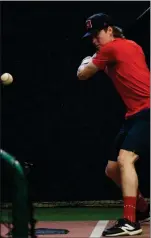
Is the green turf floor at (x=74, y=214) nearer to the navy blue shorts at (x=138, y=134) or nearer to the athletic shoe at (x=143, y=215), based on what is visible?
the athletic shoe at (x=143, y=215)

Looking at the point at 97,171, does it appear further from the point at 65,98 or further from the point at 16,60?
the point at 16,60

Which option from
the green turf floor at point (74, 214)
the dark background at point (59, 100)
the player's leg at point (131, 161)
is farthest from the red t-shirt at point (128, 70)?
the dark background at point (59, 100)

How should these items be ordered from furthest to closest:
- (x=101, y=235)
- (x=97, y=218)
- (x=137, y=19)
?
1. (x=137, y=19)
2. (x=97, y=218)
3. (x=101, y=235)

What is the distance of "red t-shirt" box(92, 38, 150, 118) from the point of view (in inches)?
197

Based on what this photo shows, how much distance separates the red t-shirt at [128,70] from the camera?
4.99m

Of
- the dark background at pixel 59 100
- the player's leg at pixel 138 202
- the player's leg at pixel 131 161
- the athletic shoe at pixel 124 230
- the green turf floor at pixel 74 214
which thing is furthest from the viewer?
the dark background at pixel 59 100

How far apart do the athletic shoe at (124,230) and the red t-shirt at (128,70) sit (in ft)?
3.18

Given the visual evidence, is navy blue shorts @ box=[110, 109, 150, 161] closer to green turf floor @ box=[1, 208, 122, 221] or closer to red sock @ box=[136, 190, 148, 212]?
red sock @ box=[136, 190, 148, 212]

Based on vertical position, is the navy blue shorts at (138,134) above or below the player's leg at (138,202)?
above

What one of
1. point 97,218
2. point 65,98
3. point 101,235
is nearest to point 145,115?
point 101,235

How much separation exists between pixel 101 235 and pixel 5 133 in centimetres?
256

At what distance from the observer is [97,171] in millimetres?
6898

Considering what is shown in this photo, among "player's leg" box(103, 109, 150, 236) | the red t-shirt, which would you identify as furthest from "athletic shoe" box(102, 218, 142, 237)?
the red t-shirt

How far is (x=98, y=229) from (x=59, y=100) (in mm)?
2203
